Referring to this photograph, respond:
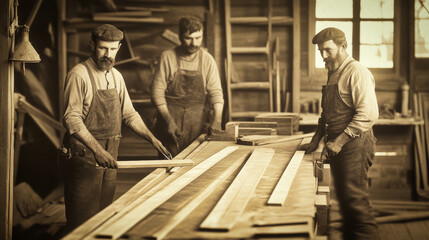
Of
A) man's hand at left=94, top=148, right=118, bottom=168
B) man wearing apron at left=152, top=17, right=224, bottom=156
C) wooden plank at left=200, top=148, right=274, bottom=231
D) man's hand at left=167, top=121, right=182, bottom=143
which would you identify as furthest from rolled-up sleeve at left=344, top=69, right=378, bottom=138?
man's hand at left=94, top=148, right=118, bottom=168

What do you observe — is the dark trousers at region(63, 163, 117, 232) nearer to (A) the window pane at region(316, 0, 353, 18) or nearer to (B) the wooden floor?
(B) the wooden floor

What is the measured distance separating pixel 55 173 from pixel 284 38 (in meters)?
3.80

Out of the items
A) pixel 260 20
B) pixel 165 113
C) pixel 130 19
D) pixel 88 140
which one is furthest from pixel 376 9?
pixel 88 140

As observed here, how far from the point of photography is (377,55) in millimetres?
8438

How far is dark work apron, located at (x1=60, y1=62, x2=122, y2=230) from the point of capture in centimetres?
475

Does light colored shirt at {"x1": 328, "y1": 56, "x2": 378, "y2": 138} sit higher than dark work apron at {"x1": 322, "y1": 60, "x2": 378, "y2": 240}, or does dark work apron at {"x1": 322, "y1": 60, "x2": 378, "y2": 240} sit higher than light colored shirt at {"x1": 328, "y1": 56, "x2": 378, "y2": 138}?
light colored shirt at {"x1": 328, "y1": 56, "x2": 378, "y2": 138}

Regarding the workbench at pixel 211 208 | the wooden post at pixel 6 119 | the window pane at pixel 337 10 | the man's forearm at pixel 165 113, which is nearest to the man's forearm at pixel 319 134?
the workbench at pixel 211 208

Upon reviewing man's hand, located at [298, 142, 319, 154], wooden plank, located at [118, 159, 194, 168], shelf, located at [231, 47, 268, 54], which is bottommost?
wooden plank, located at [118, 159, 194, 168]

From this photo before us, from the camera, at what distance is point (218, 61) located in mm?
8406

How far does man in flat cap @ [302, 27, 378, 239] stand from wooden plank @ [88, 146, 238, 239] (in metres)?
1.34

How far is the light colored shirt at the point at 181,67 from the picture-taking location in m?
6.47

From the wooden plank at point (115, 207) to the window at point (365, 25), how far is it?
4.81 metres

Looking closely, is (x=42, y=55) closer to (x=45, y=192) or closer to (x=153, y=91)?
(x=45, y=192)

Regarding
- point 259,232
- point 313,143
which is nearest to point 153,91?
point 313,143
